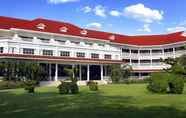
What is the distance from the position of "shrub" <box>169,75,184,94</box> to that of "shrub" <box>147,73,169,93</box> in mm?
459

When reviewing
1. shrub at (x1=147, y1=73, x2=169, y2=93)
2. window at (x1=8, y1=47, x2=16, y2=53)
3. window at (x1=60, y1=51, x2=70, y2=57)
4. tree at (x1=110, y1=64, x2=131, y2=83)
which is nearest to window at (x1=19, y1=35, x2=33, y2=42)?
window at (x1=8, y1=47, x2=16, y2=53)

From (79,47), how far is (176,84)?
3245 centimetres

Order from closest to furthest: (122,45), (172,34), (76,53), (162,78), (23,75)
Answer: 1. (162,78)
2. (23,75)
3. (76,53)
4. (122,45)
5. (172,34)

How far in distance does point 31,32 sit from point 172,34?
3444 cm

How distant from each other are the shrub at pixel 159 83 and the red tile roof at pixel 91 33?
31.1m

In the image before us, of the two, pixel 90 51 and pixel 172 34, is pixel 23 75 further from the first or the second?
pixel 172 34

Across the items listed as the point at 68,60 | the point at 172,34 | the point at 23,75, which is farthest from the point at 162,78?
the point at 172,34

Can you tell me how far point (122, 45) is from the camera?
6881 cm

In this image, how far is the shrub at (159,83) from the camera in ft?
84.6

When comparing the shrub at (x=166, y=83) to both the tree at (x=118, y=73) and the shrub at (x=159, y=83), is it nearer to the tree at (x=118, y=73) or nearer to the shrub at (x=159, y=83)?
the shrub at (x=159, y=83)

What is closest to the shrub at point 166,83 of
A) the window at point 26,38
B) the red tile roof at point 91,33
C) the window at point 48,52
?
the window at point 48,52

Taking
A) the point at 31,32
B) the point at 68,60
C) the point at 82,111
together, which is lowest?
the point at 82,111

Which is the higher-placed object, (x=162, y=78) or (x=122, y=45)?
(x=122, y=45)

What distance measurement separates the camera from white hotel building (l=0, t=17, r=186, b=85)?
1978 inches
